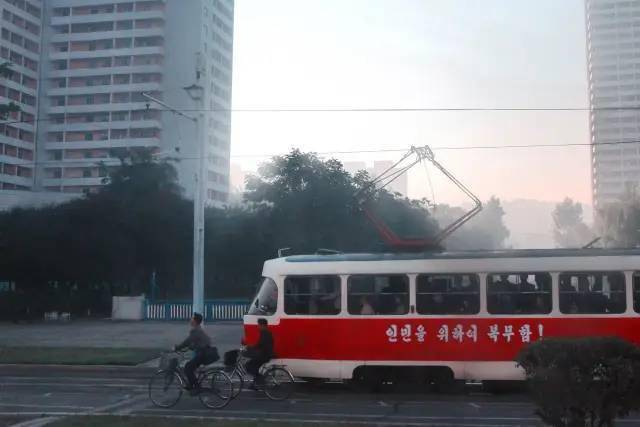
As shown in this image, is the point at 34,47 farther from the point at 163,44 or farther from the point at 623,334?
the point at 623,334

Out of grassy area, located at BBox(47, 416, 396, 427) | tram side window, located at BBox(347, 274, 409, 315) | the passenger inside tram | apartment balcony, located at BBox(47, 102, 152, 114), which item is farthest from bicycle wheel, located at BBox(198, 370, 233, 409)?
apartment balcony, located at BBox(47, 102, 152, 114)

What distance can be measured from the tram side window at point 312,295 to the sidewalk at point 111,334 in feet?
25.5

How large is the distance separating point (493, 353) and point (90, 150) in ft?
306


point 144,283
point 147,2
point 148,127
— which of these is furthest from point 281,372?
point 147,2

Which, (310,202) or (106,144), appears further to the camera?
(106,144)

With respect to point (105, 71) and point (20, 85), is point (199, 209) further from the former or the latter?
point (20, 85)

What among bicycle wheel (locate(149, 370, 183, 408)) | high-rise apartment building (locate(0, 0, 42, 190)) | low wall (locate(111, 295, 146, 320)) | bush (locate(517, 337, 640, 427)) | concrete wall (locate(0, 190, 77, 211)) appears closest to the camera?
bush (locate(517, 337, 640, 427))

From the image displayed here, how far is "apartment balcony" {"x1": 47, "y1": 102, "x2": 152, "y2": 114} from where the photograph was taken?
98375mm

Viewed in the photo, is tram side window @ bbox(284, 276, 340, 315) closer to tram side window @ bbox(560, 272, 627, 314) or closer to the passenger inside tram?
the passenger inside tram

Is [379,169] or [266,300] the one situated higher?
[379,169]

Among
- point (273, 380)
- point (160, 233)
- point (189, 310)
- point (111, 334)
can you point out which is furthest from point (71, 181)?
point (273, 380)

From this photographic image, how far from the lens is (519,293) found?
14891 mm

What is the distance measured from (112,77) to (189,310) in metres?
74.7

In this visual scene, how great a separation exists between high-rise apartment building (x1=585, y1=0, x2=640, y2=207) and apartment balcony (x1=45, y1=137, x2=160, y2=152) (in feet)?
251
